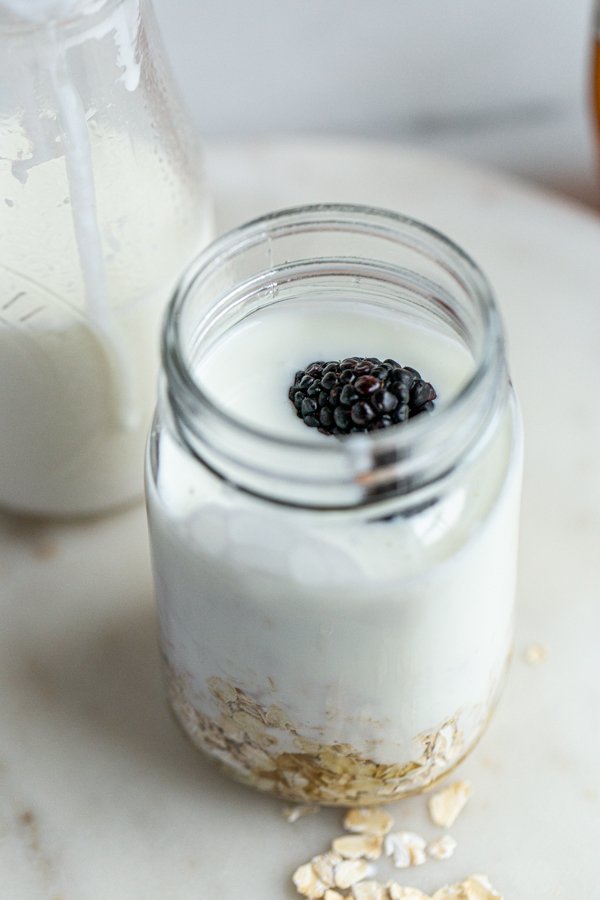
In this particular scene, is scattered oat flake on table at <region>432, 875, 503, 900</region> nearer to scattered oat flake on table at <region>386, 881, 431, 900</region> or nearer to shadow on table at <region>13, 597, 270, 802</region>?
scattered oat flake on table at <region>386, 881, 431, 900</region>

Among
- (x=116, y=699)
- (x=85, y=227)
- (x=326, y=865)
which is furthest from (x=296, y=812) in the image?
(x=85, y=227)

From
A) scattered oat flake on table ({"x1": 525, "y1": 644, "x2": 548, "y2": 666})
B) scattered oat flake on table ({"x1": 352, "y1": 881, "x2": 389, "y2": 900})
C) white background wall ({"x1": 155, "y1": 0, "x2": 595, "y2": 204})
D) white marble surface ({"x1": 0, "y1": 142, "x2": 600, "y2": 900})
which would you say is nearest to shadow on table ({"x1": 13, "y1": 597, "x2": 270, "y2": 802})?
white marble surface ({"x1": 0, "y1": 142, "x2": 600, "y2": 900})

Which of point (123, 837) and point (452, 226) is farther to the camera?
point (452, 226)

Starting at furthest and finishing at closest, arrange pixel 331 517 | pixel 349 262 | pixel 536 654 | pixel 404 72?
pixel 404 72
pixel 536 654
pixel 349 262
pixel 331 517

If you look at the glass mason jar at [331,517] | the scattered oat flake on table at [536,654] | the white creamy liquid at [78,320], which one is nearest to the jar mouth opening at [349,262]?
the glass mason jar at [331,517]

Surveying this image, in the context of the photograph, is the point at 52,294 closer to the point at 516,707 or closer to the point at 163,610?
the point at 163,610

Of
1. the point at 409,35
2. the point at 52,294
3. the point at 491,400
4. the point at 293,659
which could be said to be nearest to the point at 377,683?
the point at 293,659

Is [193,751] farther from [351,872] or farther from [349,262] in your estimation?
[349,262]
